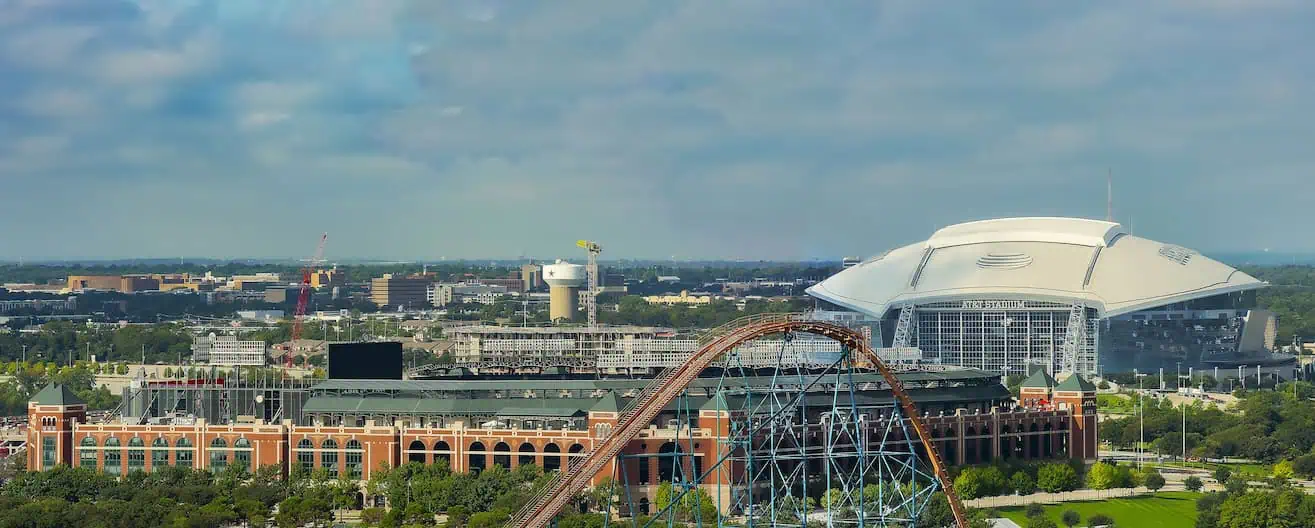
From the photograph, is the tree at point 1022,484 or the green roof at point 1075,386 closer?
the tree at point 1022,484

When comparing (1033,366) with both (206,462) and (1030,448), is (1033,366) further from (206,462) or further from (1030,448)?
(206,462)

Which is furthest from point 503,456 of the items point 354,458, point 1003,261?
point 1003,261

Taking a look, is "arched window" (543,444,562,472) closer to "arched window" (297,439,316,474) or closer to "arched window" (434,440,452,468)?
"arched window" (434,440,452,468)

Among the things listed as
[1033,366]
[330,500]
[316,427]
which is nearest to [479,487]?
[330,500]

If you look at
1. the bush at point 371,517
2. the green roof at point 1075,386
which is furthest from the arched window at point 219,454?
the green roof at point 1075,386

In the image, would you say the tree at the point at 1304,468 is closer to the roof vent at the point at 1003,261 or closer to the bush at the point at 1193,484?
the bush at the point at 1193,484

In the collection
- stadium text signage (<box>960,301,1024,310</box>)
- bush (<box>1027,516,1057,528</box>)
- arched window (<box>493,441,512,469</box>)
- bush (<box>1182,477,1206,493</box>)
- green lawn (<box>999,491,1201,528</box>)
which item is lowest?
green lawn (<box>999,491,1201,528</box>)

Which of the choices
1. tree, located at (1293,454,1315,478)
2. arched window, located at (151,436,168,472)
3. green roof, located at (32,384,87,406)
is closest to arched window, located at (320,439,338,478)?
arched window, located at (151,436,168,472)

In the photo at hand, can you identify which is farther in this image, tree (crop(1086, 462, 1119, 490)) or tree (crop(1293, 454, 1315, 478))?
tree (crop(1293, 454, 1315, 478))
